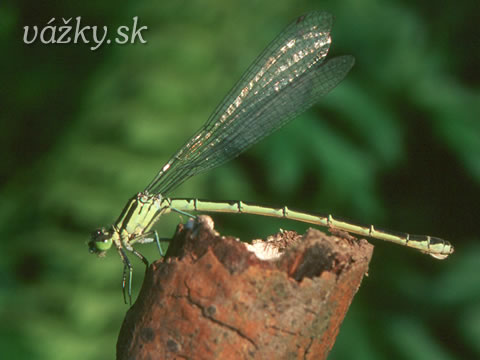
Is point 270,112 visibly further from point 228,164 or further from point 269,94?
point 228,164

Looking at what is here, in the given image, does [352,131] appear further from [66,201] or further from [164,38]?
[66,201]

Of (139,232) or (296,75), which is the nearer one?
(139,232)

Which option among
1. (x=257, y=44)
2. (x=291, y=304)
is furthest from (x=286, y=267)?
(x=257, y=44)

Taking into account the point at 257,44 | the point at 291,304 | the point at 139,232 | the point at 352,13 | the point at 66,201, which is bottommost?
the point at 291,304

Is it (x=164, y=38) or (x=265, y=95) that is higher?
(x=164, y=38)

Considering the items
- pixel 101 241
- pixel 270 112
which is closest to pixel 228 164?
pixel 270 112

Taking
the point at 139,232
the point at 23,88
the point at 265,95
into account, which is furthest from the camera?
the point at 23,88
